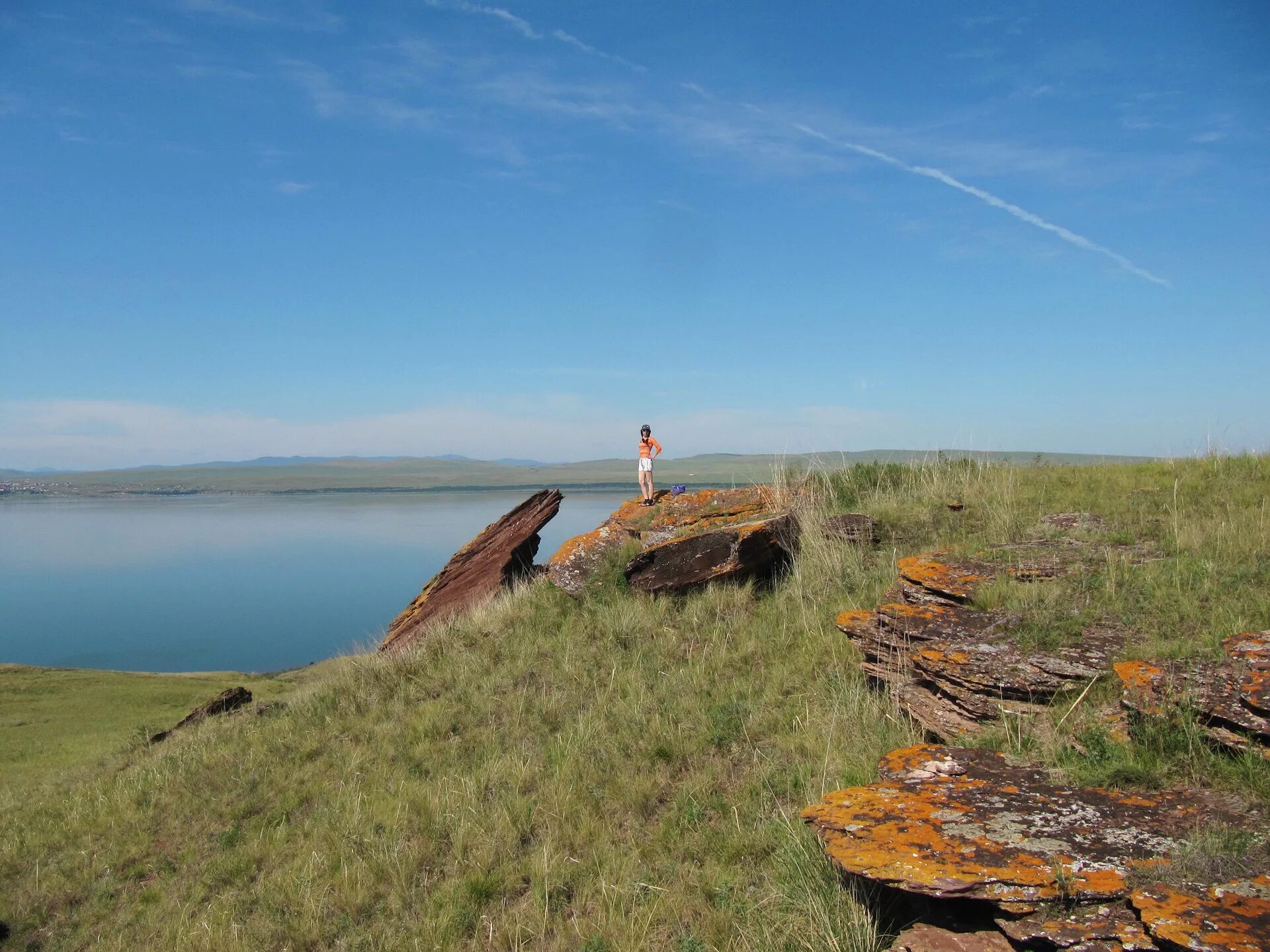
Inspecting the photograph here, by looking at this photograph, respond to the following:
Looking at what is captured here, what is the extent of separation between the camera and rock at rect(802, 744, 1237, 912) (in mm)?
3330

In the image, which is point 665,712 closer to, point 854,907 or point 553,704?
point 553,704

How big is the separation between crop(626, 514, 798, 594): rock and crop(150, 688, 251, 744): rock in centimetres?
813

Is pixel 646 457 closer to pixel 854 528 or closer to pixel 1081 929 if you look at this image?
pixel 854 528

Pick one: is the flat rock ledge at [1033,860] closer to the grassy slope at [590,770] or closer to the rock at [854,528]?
the grassy slope at [590,770]

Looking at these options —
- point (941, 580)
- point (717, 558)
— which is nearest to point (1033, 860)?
point (941, 580)

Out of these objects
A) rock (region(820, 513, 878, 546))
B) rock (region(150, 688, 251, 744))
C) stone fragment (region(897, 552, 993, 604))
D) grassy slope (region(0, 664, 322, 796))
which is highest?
rock (region(820, 513, 878, 546))

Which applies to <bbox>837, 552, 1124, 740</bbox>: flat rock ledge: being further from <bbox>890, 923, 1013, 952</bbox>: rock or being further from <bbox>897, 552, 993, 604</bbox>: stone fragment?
<bbox>890, 923, 1013, 952</bbox>: rock

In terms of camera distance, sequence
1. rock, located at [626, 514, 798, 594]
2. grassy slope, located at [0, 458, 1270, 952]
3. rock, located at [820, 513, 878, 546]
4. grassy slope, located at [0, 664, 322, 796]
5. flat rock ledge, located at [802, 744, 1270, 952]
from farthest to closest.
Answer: grassy slope, located at [0, 664, 322, 796], rock, located at [626, 514, 798, 594], rock, located at [820, 513, 878, 546], grassy slope, located at [0, 458, 1270, 952], flat rock ledge, located at [802, 744, 1270, 952]

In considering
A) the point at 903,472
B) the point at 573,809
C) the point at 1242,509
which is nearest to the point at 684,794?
the point at 573,809

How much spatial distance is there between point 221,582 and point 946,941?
63913 mm

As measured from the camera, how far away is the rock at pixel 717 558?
34.8 feet

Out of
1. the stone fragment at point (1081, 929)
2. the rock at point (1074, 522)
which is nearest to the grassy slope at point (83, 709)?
the stone fragment at point (1081, 929)

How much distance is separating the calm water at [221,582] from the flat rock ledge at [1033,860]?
11507 millimetres

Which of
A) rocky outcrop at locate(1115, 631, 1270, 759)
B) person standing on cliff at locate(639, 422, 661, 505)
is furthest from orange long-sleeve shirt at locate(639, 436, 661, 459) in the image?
rocky outcrop at locate(1115, 631, 1270, 759)
